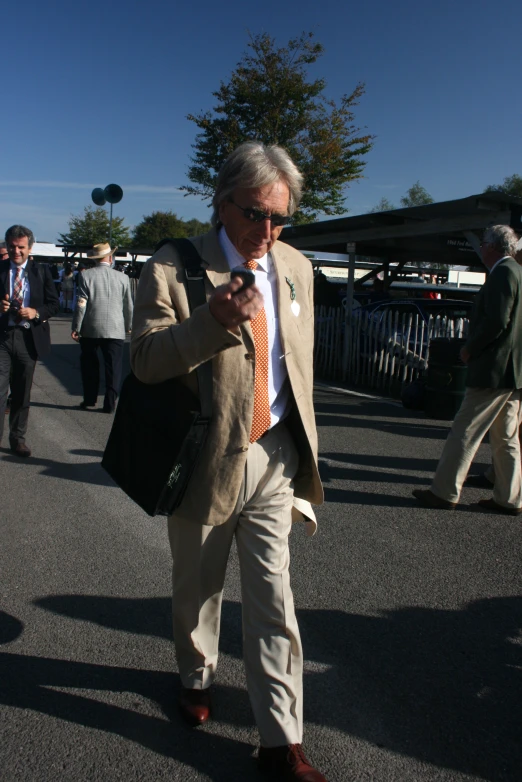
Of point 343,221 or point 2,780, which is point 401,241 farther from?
point 2,780

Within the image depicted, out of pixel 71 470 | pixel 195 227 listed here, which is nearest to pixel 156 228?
pixel 195 227

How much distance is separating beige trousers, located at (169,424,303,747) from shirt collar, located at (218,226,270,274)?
591 millimetres

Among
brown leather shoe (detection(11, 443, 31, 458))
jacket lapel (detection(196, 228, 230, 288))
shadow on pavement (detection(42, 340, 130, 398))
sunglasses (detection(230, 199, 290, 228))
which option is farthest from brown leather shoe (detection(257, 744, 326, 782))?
shadow on pavement (detection(42, 340, 130, 398))

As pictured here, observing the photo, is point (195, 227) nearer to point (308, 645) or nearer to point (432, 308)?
point (432, 308)

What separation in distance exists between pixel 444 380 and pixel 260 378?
6.99 meters

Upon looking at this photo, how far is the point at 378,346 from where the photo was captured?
12.0 m

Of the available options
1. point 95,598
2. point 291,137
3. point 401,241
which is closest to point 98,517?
point 95,598

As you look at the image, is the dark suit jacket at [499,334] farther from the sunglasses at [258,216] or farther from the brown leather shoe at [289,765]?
the brown leather shoe at [289,765]

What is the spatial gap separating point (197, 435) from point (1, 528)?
2.96 metres

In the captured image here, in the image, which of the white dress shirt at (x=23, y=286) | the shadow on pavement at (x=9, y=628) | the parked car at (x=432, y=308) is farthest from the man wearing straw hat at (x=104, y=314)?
the parked car at (x=432, y=308)

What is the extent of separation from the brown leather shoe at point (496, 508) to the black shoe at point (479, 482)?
0.57 metres

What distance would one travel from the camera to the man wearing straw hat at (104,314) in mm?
8430

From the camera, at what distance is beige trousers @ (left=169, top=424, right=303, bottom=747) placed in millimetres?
2266

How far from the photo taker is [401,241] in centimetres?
1584
